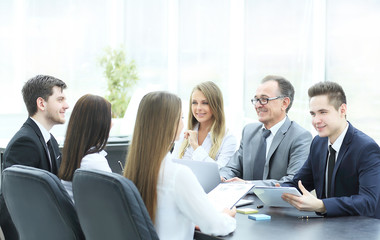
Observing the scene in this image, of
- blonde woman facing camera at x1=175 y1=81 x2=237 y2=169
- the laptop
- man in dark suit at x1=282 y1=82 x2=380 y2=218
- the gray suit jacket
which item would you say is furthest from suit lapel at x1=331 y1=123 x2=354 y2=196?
blonde woman facing camera at x1=175 y1=81 x2=237 y2=169

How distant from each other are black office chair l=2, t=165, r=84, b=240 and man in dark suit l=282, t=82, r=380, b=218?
1.09m

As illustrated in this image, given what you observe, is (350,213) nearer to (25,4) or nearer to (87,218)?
(87,218)

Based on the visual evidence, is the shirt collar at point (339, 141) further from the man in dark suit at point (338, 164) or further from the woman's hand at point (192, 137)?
the woman's hand at point (192, 137)

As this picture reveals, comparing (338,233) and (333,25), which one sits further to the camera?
(333,25)

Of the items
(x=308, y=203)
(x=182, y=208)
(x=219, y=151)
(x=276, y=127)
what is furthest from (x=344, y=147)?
(x=219, y=151)

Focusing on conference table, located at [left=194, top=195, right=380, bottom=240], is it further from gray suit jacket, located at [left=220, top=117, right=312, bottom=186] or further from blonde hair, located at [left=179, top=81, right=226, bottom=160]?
blonde hair, located at [left=179, top=81, right=226, bottom=160]

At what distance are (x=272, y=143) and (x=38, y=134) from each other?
1.55m

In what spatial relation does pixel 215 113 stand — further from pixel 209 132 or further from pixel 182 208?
pixel 182 208

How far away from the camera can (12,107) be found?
905cm

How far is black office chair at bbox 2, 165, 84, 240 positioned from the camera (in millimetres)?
2371

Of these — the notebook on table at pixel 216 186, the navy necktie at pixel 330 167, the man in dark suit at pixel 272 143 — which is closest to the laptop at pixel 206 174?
the notebook on table at pixel 216 186

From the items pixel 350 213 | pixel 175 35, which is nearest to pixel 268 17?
pixel 175 35

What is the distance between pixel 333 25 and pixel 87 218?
14.3 feet

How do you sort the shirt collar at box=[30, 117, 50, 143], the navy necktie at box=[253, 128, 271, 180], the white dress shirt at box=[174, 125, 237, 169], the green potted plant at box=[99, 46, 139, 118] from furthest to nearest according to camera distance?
the green potted plant at box=[99, 46, 139, 118] → the white dress shirt at box=[174, 125, 237, 169] → the navy necktie at box=[253, 128, 271, 180] → the shirt collar at box=[30, 117, 50, 143]
